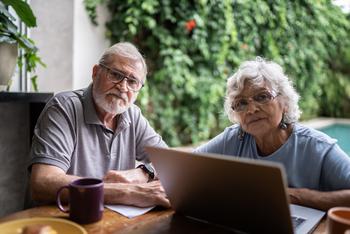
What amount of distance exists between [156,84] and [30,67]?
140 cm

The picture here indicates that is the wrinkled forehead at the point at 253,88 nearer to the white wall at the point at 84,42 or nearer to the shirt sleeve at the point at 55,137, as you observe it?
Result: the shirt sleeve at the point at 55,137

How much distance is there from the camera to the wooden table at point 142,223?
2.83 feet

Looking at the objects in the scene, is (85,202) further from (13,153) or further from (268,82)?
(13,153)

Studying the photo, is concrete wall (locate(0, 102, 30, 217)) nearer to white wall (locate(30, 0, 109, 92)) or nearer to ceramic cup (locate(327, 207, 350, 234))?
white wall (locate(30, 0, 109, 92))

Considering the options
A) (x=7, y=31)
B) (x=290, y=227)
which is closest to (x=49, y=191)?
(x=290, y=227)

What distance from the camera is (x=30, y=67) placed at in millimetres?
1950

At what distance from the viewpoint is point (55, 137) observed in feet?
4.15

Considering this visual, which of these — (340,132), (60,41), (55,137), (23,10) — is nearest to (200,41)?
(60,41)

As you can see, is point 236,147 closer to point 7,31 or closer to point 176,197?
point 176,197

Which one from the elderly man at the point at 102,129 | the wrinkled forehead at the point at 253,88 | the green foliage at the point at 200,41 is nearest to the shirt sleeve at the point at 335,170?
the wrinkled forehead at the point at 253,88

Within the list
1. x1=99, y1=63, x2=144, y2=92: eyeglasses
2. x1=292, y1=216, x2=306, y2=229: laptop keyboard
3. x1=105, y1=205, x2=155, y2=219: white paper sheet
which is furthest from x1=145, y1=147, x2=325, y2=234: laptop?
x1=99, y1=63, x2=144, y2=92: eyeglasses

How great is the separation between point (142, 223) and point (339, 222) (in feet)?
1.59

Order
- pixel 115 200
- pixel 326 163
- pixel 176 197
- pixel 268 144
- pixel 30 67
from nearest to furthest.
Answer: pixel 176 197 → pixel 115 200 → pixel 326 163 → pixel 268 144 → pixel 30 67

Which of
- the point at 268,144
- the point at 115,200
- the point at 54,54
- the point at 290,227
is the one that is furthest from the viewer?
the point at 54,54
